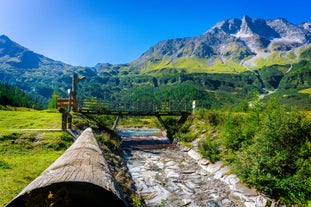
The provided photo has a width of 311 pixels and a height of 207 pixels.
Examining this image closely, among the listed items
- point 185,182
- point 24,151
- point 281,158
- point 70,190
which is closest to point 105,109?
point 24,151

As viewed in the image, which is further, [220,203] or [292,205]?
[220,203]

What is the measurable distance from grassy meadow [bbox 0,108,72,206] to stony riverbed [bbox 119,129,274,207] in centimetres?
540

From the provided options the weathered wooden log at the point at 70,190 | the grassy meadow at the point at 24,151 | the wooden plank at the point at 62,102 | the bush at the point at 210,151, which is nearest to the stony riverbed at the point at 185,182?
the bush at the point at 210,151

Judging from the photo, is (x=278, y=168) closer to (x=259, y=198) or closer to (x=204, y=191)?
(x=259, y=198)

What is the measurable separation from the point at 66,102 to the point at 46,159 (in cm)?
1372

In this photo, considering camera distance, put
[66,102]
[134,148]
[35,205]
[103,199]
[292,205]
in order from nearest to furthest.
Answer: [35,205] → [103,199] → [292,205] → [66,102] → [134,148]

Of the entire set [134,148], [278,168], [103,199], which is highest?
[103,199]

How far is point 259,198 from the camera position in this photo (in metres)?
13.3

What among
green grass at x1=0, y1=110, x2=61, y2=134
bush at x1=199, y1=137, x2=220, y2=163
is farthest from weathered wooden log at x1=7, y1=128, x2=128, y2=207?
green grass at x1=0, y1=110, x2=61, y2=134

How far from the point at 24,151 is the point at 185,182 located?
1049 cm

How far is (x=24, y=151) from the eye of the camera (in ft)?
50.1

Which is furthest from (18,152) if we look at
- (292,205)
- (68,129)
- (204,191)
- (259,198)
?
(292,205)

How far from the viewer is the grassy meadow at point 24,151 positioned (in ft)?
30.3

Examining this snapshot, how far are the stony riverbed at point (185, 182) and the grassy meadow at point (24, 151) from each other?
212 inches
